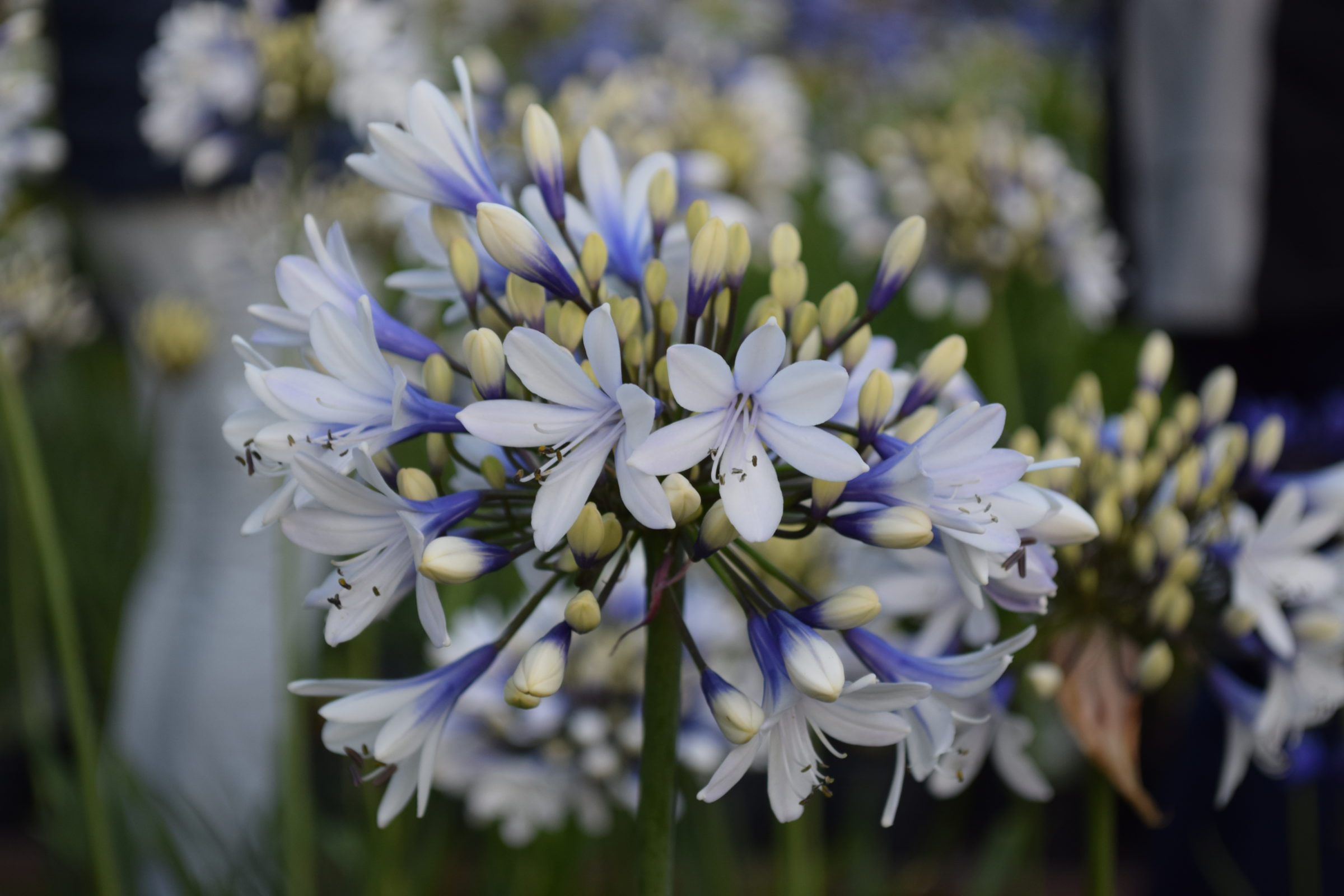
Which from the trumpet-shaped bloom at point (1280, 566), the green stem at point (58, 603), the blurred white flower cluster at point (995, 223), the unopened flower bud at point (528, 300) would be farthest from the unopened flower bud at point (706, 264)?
the blurred white flower cluster at point (995, 223)

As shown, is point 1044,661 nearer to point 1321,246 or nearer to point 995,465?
point 995,465

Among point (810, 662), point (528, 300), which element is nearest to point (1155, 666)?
point (810, 662)

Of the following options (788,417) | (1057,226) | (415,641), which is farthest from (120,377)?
(788,417)

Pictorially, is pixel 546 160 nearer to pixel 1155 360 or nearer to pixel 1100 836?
pixel 1155 360

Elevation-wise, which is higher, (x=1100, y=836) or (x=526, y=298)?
(x=526, y=298)

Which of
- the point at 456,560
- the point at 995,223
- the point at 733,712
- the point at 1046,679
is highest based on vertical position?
the point at 995,223

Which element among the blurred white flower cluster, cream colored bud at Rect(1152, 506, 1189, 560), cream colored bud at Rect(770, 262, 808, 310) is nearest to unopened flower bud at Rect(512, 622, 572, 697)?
cream colored bud at Rect(770, 262, 808, 310)

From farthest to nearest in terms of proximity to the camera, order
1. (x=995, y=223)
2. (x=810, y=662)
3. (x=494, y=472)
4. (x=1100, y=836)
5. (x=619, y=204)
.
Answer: (x=995, y=223)
(x=1100, y=836)
(x=619, y=204)
(x=494, y=472)
(x=810, y=662)

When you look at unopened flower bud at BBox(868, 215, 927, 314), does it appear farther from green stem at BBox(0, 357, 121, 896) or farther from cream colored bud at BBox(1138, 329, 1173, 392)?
green stem at BBox(0, 357, 121, 896)
